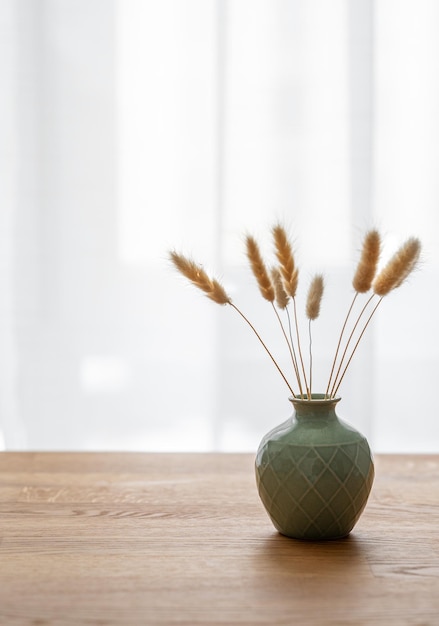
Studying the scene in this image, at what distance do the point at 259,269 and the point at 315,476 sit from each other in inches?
10.3

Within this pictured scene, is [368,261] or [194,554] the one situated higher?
[368,261]

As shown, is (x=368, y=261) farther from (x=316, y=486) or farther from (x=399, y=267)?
(x=316, y=486)

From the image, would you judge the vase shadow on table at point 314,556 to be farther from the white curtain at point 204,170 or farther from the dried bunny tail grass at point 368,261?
the white curtain at point 204,170

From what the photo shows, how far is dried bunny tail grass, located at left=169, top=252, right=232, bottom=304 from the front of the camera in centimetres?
97

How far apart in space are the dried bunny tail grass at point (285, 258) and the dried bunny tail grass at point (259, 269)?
0.02 metres

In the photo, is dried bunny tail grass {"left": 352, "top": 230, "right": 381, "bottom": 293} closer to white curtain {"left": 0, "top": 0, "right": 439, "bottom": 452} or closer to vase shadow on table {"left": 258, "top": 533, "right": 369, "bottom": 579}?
vase shadow on table {"left": 258, "top": 533, "right": 369, "bottom": 579}

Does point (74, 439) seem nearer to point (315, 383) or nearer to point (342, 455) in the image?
point (315, 383)

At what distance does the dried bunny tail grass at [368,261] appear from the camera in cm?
94

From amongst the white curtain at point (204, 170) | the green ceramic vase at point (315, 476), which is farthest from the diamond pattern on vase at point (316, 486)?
the white curtain at point (204, 170)

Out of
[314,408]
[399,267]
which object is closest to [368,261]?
[399,267]

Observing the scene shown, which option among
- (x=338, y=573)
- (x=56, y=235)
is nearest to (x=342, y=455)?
(x=338, y=573)

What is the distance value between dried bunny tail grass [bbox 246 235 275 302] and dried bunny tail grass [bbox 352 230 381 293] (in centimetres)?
11

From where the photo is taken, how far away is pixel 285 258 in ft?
3.17

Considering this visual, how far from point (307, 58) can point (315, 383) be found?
38.2 inches
